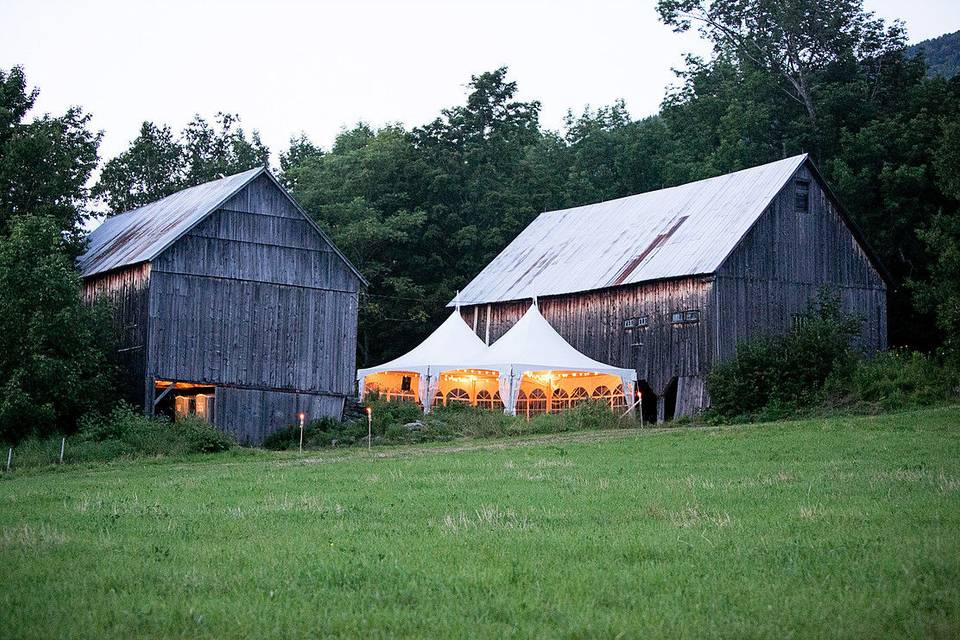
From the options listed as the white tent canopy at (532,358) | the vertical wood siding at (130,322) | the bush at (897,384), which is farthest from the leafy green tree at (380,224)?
the bush at (897,384)

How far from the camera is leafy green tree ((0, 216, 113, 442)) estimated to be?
1361 inches

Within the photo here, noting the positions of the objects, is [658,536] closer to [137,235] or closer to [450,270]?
[137,235]

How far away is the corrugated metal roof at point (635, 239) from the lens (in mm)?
44219

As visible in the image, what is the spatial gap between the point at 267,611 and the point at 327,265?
3287 centimetres

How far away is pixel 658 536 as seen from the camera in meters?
14.5

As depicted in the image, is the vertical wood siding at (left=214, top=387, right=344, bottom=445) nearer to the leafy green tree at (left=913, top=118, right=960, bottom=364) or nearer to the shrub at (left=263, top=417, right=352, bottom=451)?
the shrub at (left=263, top=417, right=352, bottom=451)

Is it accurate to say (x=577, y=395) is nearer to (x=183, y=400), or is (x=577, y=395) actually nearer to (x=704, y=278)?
(x=704, y=278)

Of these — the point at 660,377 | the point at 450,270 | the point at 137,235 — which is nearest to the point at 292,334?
the point at 137,235

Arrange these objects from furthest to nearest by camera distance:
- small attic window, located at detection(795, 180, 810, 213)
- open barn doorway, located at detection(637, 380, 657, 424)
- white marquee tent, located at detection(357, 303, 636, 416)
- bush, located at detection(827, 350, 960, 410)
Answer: open barn doorway, located at detection(637, 380, 657, 424)
small attic window, located at detection(795, 180, 810, 213)
white marquee tent, located at detection(357, 303, 636, 416)
bush, located at detection(827, 350, 960, 410)

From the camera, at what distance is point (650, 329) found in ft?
147

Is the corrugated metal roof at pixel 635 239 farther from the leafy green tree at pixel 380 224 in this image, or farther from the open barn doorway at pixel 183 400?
the open barn doorway at pixel 183 400

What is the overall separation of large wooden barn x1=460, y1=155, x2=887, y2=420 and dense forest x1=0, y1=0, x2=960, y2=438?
434 cm

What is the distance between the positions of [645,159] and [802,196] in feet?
82.2

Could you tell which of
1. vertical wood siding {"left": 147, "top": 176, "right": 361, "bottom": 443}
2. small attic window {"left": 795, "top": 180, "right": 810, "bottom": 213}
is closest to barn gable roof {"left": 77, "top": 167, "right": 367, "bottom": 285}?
vertical wood siding {"left": 147, "top": 176, "right": 361, "bottom": 443}
